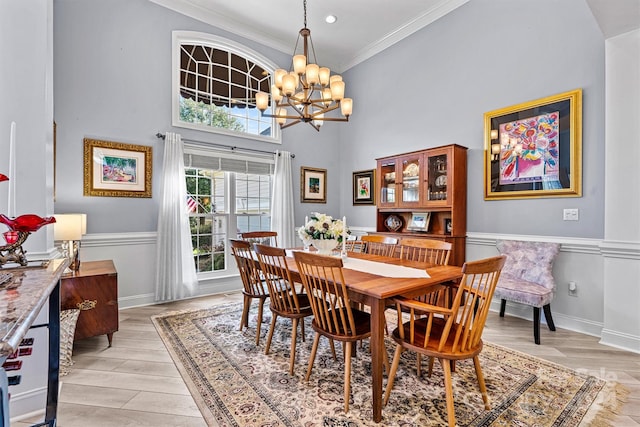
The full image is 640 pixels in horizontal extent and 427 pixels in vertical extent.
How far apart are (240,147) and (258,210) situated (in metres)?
0.98

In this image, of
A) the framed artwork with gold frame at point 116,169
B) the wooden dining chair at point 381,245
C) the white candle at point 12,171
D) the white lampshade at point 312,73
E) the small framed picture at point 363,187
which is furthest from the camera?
the small framed picture at point 363,187

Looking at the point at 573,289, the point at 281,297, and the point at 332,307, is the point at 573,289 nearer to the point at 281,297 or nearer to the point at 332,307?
the point at 332,307

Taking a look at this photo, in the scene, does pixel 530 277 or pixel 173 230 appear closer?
pixel 530 277

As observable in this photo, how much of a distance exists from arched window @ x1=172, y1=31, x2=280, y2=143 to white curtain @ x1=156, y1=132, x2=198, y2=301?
0.50 meters

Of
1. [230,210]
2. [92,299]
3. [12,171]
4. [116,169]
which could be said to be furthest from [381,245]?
[116,169]

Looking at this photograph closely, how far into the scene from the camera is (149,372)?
2.21 m

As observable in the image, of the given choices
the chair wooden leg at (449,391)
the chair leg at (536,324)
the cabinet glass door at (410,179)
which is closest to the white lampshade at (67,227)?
the chair wooden leg at (449,391)

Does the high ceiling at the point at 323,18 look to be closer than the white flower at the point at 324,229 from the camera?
No

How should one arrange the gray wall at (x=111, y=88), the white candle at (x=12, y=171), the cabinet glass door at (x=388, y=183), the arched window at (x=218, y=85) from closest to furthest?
1. the white candle at (x=12, y=171)
2. the gray wall at (x=111, y=88)
3. the arched window at (x=218, y=85)
4. the cabinet glass door at (x=388, y=183)

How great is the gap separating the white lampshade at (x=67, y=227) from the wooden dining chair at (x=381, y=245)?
8.55 feet

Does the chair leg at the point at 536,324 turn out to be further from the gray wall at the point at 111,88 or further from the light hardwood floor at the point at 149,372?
the gray wall at the point at 111,88

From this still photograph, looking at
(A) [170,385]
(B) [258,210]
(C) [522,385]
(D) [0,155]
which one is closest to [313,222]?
(A) [170,385]

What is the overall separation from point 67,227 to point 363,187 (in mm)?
3879

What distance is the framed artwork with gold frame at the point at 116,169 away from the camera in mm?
3418
